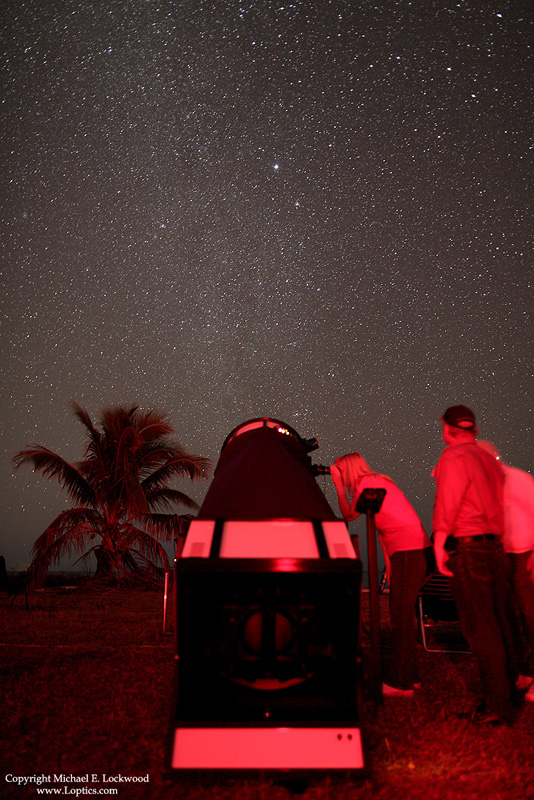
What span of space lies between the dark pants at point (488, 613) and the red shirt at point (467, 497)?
0.11m

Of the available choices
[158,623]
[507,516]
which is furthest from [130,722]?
[158,623]

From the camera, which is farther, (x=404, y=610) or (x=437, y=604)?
(x=437, y=604)

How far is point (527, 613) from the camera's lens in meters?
4.38

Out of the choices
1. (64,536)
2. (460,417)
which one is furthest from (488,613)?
(64,536)

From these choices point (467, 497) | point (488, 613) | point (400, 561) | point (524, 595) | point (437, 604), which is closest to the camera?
point (488, 613)

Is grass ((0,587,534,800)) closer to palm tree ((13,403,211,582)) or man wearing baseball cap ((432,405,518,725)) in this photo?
man wearing baseball cap ((432,405,518,725))

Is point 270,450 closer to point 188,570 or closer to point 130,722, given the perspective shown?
point 188,570

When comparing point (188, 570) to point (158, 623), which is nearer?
point (188, 570)

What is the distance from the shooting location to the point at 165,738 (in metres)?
2.82

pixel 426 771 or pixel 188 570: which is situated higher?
pixel 188 570

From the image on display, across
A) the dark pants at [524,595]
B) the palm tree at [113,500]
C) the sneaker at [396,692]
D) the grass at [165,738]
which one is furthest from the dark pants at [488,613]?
the palm tree at [113,500]

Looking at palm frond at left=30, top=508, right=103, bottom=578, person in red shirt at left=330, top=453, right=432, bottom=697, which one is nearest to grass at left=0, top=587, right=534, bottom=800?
person in red shirt at left=330, top=453, right=432, bottom=697

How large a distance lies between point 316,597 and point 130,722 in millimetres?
1527

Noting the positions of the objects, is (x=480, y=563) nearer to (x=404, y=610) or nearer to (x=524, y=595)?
(x=404, y=610)
